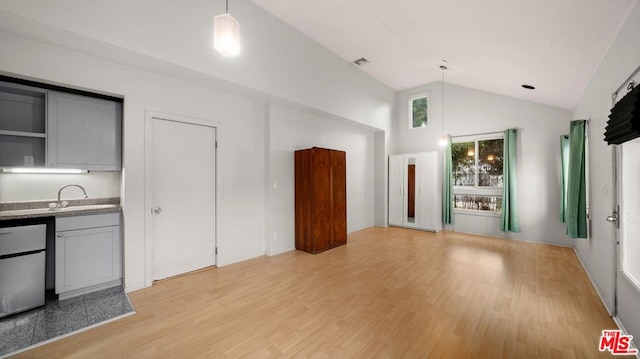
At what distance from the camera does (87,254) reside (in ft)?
9.09

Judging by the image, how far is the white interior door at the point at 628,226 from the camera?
6.80 feet

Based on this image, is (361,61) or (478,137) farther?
→ (478,137)

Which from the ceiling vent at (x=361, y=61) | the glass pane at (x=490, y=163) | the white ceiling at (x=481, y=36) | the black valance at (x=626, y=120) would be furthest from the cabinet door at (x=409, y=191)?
the black valance at (x=626, y=120)

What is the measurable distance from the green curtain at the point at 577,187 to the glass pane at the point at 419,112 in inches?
142

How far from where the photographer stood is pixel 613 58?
2.38 meters

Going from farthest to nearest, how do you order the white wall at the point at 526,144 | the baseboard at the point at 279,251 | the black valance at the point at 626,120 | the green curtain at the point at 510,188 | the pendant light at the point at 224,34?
the green curtain at the point at 510,188 < the white wall at the point at 526,144 < the baseboard at the point at 279,251 < the pendant light at the point at 224,34 < the black valance at the point at 626,120

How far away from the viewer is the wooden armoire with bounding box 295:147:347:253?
4402mm

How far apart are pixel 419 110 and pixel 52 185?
296 inches

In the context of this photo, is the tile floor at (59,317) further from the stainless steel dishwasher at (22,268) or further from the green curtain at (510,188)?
the green curtain at (510,188)

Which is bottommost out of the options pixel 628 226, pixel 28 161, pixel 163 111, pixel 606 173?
pixel 628 226

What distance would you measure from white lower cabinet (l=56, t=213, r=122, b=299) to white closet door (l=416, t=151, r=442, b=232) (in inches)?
236

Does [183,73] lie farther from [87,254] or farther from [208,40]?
[87,254]

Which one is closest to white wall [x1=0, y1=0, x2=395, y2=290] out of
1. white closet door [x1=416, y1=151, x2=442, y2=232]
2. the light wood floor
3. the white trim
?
the light wood floor

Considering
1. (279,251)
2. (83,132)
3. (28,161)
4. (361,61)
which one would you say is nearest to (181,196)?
(83,132)
